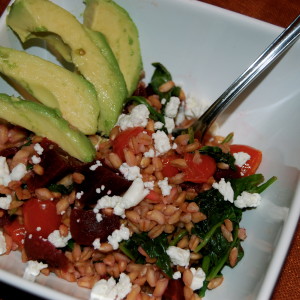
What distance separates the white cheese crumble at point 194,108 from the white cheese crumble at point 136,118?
305 millimetres

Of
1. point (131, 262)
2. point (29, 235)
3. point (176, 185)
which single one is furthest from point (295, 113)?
point (29, 235)

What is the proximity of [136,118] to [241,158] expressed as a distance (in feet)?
1.62

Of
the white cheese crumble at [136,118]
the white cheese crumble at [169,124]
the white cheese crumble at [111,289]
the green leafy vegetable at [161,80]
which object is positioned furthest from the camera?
the green leafy vegetable at [161,80]

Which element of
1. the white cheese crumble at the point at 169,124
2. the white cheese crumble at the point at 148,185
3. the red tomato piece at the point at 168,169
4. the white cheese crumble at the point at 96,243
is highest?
the white cheese crumble at the point at 169,124

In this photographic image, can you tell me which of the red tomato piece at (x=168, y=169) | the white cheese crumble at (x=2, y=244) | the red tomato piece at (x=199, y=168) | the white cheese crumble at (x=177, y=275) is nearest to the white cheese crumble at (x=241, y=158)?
the red tomato piece at (x=199, y=168)

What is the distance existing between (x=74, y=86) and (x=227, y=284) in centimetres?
102

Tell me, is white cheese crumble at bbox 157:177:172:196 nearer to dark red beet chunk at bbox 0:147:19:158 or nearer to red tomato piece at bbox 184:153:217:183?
red tomato piece at bbox 184:153:217:183

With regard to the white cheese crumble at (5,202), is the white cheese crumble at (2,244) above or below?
below

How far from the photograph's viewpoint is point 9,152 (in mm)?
2270

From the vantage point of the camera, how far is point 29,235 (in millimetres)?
2145

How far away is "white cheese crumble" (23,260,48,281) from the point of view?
2.10 metres

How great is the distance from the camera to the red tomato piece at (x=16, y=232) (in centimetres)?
220

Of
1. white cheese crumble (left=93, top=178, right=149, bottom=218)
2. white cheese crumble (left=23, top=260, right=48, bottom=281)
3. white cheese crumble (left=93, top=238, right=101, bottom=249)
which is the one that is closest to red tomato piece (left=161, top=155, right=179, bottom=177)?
white cheese crumble (left=93, top=178, right=149, bottom=218)

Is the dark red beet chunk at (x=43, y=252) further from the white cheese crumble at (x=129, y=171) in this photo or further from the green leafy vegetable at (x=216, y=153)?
the green leafy vegetable at (x=216, y=153)
